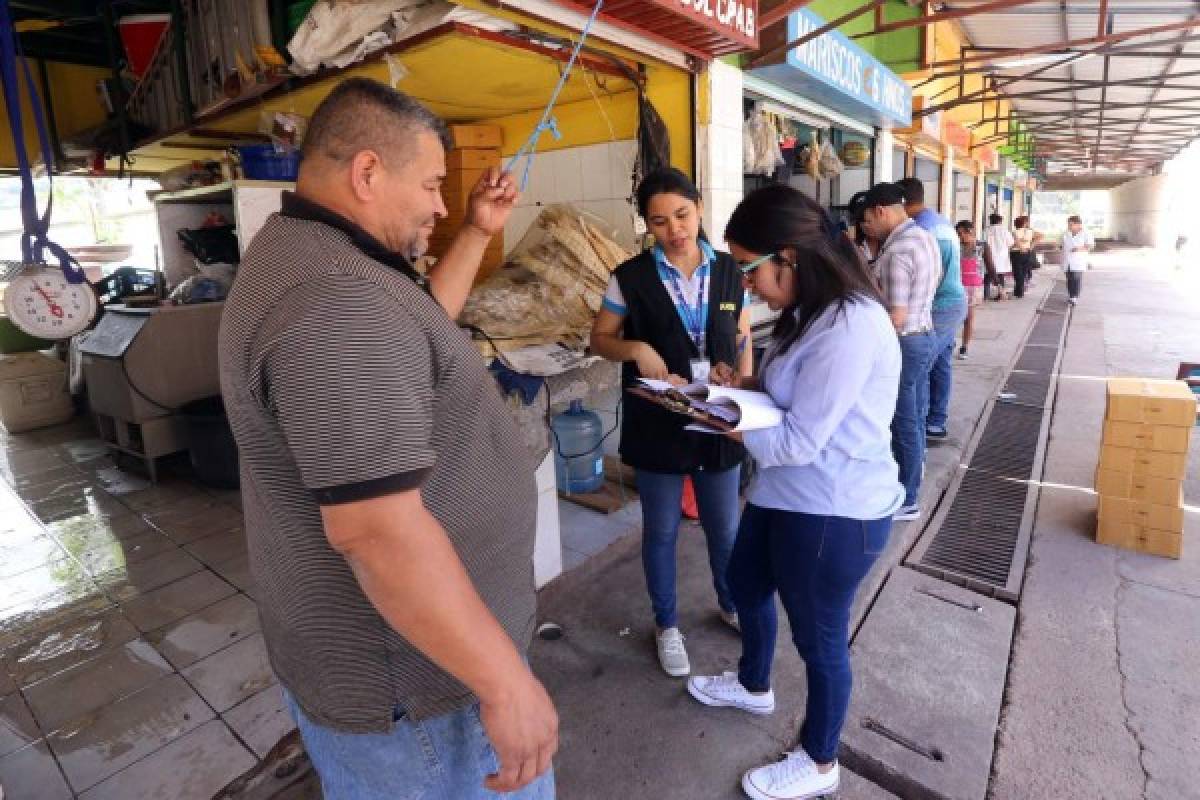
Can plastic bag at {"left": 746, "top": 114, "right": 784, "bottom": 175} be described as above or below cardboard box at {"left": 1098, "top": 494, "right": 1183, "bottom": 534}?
above

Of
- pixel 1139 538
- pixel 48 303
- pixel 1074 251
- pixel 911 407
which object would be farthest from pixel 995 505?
pixel 1074 251

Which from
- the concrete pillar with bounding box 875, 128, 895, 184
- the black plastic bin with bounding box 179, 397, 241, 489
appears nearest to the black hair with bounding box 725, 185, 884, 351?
the black plastic bin with bounding box 179, 397, 241, 489

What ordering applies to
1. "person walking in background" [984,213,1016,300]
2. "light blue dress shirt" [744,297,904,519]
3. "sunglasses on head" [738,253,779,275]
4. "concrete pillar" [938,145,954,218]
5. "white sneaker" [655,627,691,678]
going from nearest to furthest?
"light blue dress shirt" [744,297,904,519]
"sunglasses on head" [738,253,779,275]
"white sneaker" [655,627,691,678]
"concrete pillar" [938,145,954,218]
"person walking in background" [984,213,1016,300]

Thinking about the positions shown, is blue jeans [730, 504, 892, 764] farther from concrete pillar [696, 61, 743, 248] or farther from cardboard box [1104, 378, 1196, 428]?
concrete pillar [696, 61, 743, 248]

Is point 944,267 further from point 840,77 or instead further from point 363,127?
point 363,127

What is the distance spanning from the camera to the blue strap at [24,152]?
237cm

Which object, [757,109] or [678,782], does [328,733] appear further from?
[757,109]

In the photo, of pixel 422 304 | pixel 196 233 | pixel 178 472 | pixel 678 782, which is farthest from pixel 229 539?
pixel 422 304

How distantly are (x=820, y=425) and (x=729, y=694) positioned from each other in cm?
123

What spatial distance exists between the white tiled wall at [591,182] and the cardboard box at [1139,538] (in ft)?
9.92

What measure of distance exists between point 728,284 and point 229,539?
11.0 feet

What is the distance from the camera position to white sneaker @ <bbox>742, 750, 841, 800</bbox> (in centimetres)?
196

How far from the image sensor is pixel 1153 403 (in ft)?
10.8

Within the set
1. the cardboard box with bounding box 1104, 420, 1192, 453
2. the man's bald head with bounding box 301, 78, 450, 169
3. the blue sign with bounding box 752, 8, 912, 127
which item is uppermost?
the blue sign with bounding box 752, 8, 912, 127
